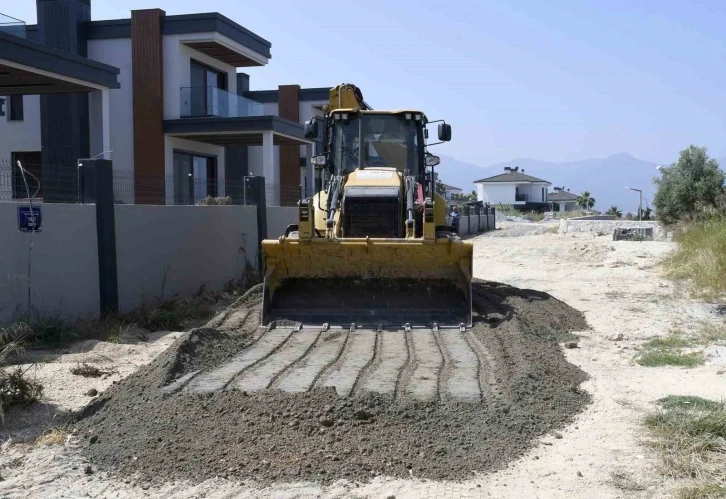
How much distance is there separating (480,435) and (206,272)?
9686 millimetres

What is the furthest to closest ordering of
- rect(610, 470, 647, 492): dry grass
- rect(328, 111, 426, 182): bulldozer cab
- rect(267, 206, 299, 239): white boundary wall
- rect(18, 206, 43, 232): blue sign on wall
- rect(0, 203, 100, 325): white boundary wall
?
rect(267, 206, 299, 239): white boundary wall, rect(328, 111, 426, 182): bulldozer cab, rect(18, 206, 43, 232): blue sign on wall, rect(0, 203, 100, 325): white boundary wall, rect(610, 470, 647, 492): dry grass

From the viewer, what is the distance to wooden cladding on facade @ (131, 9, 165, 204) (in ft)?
79.3

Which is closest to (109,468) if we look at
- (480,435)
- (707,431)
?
(480,435)

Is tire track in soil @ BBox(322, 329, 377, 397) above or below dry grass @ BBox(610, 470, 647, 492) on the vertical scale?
above

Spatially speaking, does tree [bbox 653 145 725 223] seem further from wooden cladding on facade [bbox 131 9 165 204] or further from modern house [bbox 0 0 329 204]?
wooden cladding on facade [bbox 131 9 165 204]

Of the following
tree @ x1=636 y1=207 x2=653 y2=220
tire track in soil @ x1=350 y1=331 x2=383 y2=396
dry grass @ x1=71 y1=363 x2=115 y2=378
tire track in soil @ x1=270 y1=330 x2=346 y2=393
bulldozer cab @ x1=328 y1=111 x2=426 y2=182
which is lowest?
dry grass @ x1=71 y1=363 x2=115 y2=378

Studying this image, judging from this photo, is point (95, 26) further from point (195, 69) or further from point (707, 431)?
point (707, 431)

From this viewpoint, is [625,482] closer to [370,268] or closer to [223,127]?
[370,268]

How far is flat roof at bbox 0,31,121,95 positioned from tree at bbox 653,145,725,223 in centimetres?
2157

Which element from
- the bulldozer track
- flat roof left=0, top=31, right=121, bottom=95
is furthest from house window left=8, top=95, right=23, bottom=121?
the bulldozer track

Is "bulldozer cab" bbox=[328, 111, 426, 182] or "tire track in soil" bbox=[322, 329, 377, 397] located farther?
"bulldozer cab" bbox=[328, 111, 426, 182]

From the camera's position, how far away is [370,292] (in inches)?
425

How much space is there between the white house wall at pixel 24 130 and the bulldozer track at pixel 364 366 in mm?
17972

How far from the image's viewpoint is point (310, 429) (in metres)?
5.93
